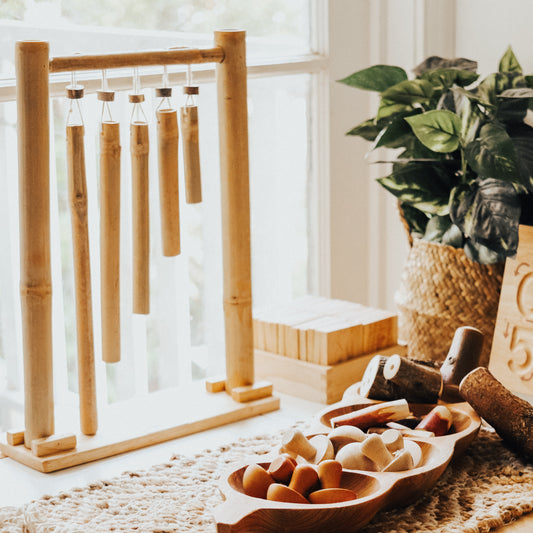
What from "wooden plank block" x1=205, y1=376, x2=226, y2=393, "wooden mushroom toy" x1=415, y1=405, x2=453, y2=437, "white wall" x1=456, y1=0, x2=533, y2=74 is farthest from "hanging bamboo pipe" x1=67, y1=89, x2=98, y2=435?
"white wall" x1=456, y1=0, x2=533, y2=74

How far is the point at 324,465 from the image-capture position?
0.92 m

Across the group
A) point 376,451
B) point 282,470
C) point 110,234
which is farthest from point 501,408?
point 110,234

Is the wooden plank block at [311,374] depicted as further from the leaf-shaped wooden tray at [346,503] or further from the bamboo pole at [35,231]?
the bamboo pole at [35,231]

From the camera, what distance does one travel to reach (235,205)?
4.30 ft

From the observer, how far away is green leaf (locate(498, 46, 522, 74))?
144 centimetres

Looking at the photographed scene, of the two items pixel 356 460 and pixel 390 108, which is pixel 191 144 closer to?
pixel 390 108

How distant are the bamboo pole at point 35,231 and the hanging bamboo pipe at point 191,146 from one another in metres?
0.21

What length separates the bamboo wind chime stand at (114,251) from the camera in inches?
43.3

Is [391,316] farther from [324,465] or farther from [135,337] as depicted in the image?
[324,465]

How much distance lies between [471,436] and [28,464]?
57 centimetres

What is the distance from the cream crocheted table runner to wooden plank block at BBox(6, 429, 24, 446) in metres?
0.18

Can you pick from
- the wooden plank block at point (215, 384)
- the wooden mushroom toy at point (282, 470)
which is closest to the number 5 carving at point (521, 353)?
the wooden plank block at point (215, 384)

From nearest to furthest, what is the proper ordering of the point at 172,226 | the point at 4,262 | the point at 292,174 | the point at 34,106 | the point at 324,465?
the point at 324,465, the point at 34,106, the point at 172,226, the point at 4,262, the point at 292,174

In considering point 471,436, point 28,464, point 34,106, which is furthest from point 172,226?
point 471,436
